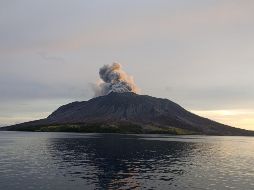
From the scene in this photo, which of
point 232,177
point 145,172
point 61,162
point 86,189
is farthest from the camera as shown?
point 61,162

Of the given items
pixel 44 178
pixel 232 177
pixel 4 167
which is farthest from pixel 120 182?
pixel 4 167

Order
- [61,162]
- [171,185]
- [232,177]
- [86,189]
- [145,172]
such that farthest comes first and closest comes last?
1. [61,162]
2. [145,172]
3. [232,177]
4. [171,185]
5. [86,189]

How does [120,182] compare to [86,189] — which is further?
[120,182]

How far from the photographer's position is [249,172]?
86562 millimetres

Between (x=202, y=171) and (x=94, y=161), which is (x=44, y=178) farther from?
(x=202, y=171)

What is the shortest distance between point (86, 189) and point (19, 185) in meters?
11.6

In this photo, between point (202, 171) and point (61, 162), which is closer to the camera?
point (202, 171)

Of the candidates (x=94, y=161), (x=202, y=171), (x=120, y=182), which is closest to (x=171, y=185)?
(x=120, y=182)

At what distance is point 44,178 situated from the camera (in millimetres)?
70000

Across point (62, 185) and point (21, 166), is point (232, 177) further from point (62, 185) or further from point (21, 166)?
point (21, 166)

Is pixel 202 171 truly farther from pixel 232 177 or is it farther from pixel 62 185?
pixel 62 185

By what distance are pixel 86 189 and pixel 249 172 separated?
43.7 meters

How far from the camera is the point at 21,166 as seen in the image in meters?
85.8

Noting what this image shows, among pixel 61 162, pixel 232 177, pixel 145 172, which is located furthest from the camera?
pixel 61 162
